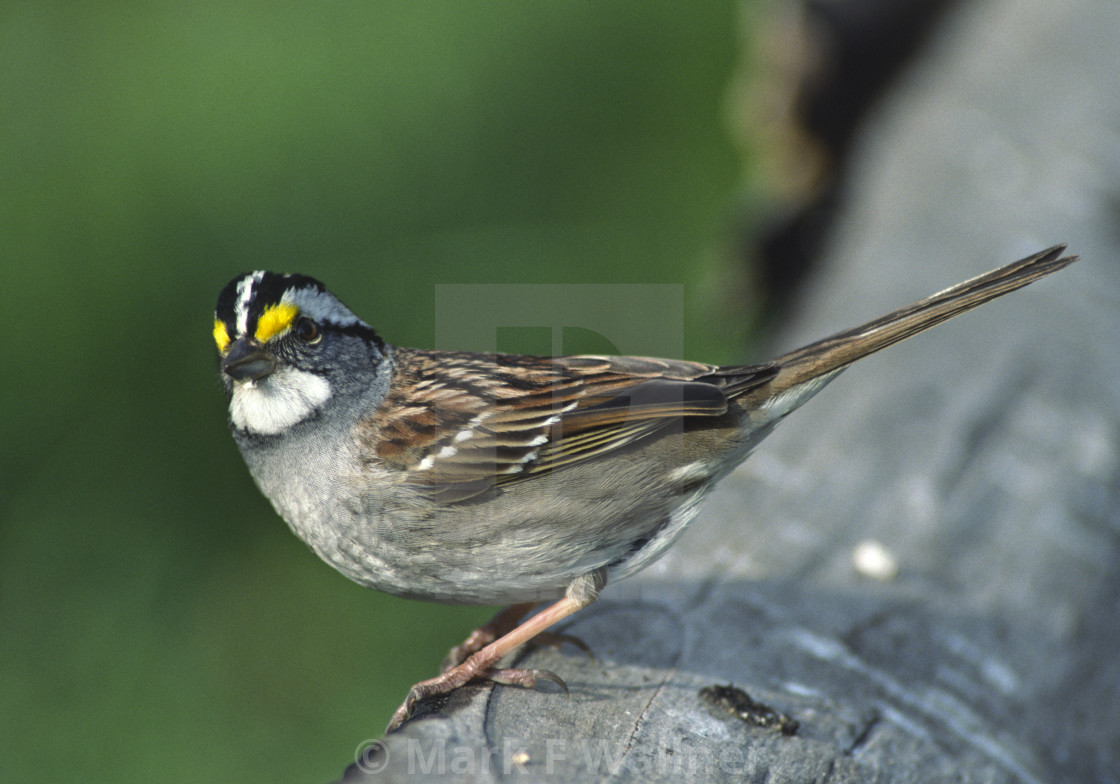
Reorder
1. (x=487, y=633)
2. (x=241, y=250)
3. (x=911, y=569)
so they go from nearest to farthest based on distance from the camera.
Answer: (x=911, y=569) → (x=487, y=633) → (x=241, y=250)

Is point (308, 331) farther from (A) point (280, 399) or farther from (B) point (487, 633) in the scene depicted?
(B) point (487, 633)

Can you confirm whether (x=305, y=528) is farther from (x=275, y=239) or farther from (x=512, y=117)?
(x=512, y=117)

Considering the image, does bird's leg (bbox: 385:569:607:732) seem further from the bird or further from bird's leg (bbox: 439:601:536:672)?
bird's leg (bbox: 439:601:536:672)

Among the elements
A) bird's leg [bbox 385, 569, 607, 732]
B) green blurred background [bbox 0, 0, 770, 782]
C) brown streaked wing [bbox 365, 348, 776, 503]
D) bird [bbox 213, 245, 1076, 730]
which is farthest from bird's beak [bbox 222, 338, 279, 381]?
green blurred background [bbox 0, 0, 770, 782]

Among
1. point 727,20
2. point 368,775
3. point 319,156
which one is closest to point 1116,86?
point 727,20

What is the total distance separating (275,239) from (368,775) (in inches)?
139

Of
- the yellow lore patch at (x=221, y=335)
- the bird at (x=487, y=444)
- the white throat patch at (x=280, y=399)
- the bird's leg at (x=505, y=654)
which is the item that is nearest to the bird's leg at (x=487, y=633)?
the bird at (x=487, y=444)

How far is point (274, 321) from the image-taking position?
2.65 m

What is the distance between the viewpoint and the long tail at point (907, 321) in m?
2.55

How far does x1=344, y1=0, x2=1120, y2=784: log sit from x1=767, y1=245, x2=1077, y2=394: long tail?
0.42 m

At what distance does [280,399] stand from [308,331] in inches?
7.8

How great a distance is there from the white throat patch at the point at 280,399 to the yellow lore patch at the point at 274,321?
0.11 m

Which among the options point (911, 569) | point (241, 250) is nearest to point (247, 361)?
A: point (911, 569)

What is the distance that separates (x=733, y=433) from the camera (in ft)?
9.41
